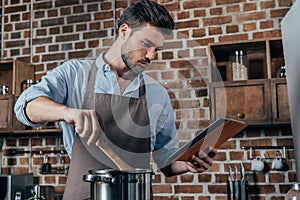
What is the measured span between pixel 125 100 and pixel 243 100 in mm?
915

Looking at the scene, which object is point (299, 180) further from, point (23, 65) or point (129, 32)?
point (23, 65)

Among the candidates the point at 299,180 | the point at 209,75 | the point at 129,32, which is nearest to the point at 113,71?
the point at 129,32

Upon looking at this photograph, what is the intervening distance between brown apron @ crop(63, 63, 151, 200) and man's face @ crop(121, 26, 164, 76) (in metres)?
0.19

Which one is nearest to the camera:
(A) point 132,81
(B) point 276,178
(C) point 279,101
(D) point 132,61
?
(D) point 132,61

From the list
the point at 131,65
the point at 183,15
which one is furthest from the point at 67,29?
the point at 131,65

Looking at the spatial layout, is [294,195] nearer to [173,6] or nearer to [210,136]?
[210,136]

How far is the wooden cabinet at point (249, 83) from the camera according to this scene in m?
2.48

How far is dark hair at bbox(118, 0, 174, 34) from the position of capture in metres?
1.75

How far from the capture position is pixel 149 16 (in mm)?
1748

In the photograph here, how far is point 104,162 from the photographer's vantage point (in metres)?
1.67

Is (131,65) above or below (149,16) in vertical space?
below

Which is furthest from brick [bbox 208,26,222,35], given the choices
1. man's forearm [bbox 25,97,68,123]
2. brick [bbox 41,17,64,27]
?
man's forearm [bbox 25,97,68,123]

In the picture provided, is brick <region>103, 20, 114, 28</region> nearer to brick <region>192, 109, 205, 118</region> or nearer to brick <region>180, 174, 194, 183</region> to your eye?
brick <region>192, 109, 205, 118</region>

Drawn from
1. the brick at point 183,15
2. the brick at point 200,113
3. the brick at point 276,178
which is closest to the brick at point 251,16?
the brick at point 183,15
